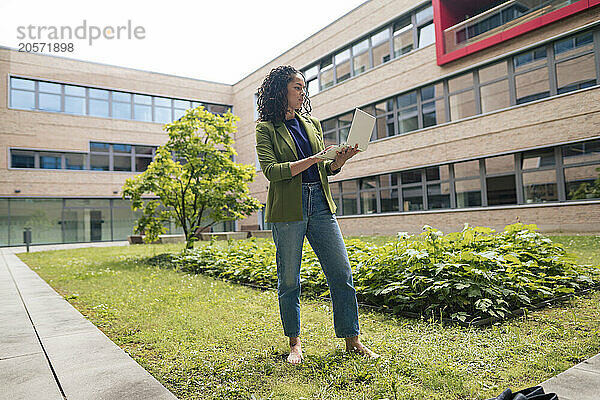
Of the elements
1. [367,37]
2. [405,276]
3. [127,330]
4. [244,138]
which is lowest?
[127,330]

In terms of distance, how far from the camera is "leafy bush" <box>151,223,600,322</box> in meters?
3.96

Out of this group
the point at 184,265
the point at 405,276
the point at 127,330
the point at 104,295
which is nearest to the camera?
the point at 127,330

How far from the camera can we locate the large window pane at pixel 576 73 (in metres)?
14.0

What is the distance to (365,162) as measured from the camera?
72.8ft

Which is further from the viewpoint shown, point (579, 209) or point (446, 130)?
point (446, 130)

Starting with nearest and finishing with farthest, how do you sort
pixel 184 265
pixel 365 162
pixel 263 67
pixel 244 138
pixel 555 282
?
1. pixel 555 282
2. pixel 184 265
3. pixel 365 162
4. pixel 263 67
5. pixel 244 138

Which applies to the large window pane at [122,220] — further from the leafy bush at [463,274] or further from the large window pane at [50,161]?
the leafy bush at [463,274]

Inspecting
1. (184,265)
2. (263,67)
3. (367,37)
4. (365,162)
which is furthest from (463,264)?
(263,67)

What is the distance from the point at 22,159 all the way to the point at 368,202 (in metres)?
21.5

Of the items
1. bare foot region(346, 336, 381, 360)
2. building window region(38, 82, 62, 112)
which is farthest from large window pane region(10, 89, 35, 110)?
bare foot region(346, 336, 381, 360)

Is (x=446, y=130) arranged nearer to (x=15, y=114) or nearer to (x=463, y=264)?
(x=463, y=264)

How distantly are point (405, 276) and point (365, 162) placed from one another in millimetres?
18106

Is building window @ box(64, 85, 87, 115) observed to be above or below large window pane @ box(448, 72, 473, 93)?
above

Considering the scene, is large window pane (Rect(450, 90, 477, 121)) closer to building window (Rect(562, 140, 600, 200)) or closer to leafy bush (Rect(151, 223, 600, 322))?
building window (Rect(562, 140, 600, 200))
